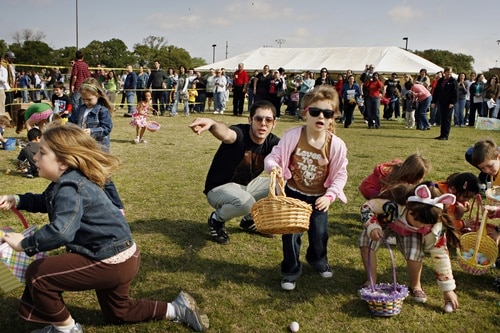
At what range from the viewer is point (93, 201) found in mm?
2699

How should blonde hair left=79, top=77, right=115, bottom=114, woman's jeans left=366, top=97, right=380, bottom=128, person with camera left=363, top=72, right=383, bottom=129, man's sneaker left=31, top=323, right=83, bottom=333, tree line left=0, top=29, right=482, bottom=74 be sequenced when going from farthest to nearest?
1. tree line left=0, top=29, right=482, bottom=74
2. woman's jeans left=366, top=97, right=380, bottom=128
3. person with camera left=363, top=72, right=383, bottom=129
4. blonde hair left=79, top=77, right=115, bottom=114
5. man's sneaker left=31, top=323, right=83, bottom=333

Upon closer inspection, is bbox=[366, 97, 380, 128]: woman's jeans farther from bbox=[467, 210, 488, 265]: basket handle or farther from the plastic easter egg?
the plastic easter egg

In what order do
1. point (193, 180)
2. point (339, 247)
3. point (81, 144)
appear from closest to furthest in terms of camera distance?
point (81, 144), point (339, 247), point (193, 180)

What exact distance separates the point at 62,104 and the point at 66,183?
28.1 feet

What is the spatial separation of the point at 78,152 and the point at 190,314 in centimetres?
130

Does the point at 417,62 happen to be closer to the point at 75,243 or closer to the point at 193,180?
the point at 193,180

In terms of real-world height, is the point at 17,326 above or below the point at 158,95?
below

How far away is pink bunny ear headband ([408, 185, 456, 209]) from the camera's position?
3109 millimetres

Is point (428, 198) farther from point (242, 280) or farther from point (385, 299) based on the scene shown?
point (242, 280)

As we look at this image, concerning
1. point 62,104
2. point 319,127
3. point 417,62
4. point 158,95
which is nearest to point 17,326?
A: point 319,127

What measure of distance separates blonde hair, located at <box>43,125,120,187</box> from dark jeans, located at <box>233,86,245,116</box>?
1604cm

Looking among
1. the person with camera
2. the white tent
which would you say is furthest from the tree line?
the person with camera

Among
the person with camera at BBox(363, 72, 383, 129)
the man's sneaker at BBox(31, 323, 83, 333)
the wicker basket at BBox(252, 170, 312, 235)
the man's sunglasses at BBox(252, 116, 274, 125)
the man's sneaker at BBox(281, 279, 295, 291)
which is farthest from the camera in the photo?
the person with camera at BBox(363, 72, 383, 129)

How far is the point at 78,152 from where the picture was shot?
9.04 feet
